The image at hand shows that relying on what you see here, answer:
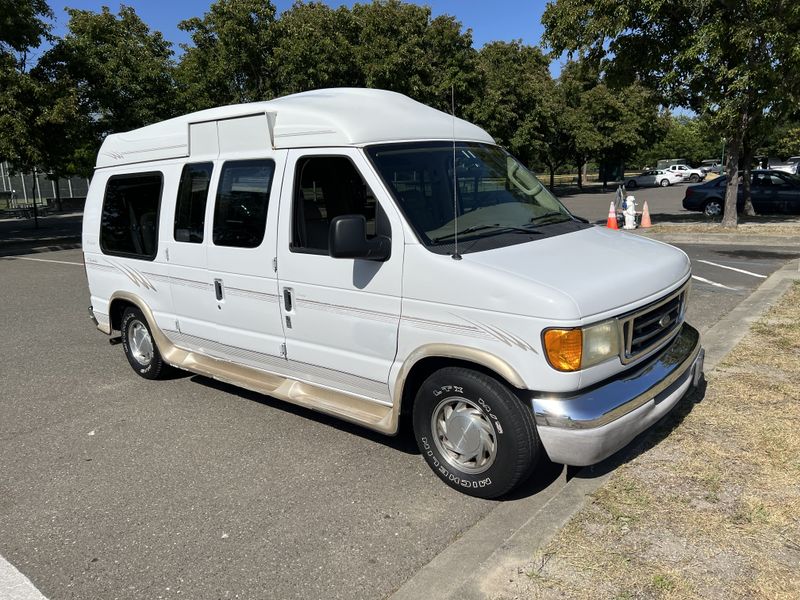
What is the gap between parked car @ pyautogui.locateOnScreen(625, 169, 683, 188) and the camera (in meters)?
48.6

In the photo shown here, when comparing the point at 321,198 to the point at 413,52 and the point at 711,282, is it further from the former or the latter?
the point at 413,52

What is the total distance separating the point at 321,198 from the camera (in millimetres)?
4270

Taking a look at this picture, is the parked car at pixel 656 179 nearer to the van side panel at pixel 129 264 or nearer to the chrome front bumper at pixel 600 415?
the van side panel at pixel 129 264

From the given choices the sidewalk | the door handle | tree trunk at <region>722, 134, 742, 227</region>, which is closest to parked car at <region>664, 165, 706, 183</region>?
tree trunk at <region>722, 134, 742, 227</region>

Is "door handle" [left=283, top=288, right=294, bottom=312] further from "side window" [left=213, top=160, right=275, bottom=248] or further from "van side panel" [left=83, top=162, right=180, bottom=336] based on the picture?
"van side panel" [left=83, top=162, right=180, bottom=336]

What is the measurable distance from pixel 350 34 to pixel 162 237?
883 inches

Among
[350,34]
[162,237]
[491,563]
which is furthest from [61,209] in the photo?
[491,563]

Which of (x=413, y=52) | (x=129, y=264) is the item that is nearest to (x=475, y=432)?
(x=129, y=264)

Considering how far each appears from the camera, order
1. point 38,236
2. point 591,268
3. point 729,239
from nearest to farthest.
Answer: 1. point 591,268
2. point 729,239
3. point 38,236

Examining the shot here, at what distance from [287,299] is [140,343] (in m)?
2.60

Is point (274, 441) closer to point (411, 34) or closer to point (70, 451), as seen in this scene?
point (70, 451)

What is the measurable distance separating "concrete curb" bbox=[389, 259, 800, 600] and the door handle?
1.90 m

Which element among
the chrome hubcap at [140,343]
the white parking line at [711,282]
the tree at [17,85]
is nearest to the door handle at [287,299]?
the chrome hubcap at [140,343]

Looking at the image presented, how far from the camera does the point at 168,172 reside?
536 centimetres
